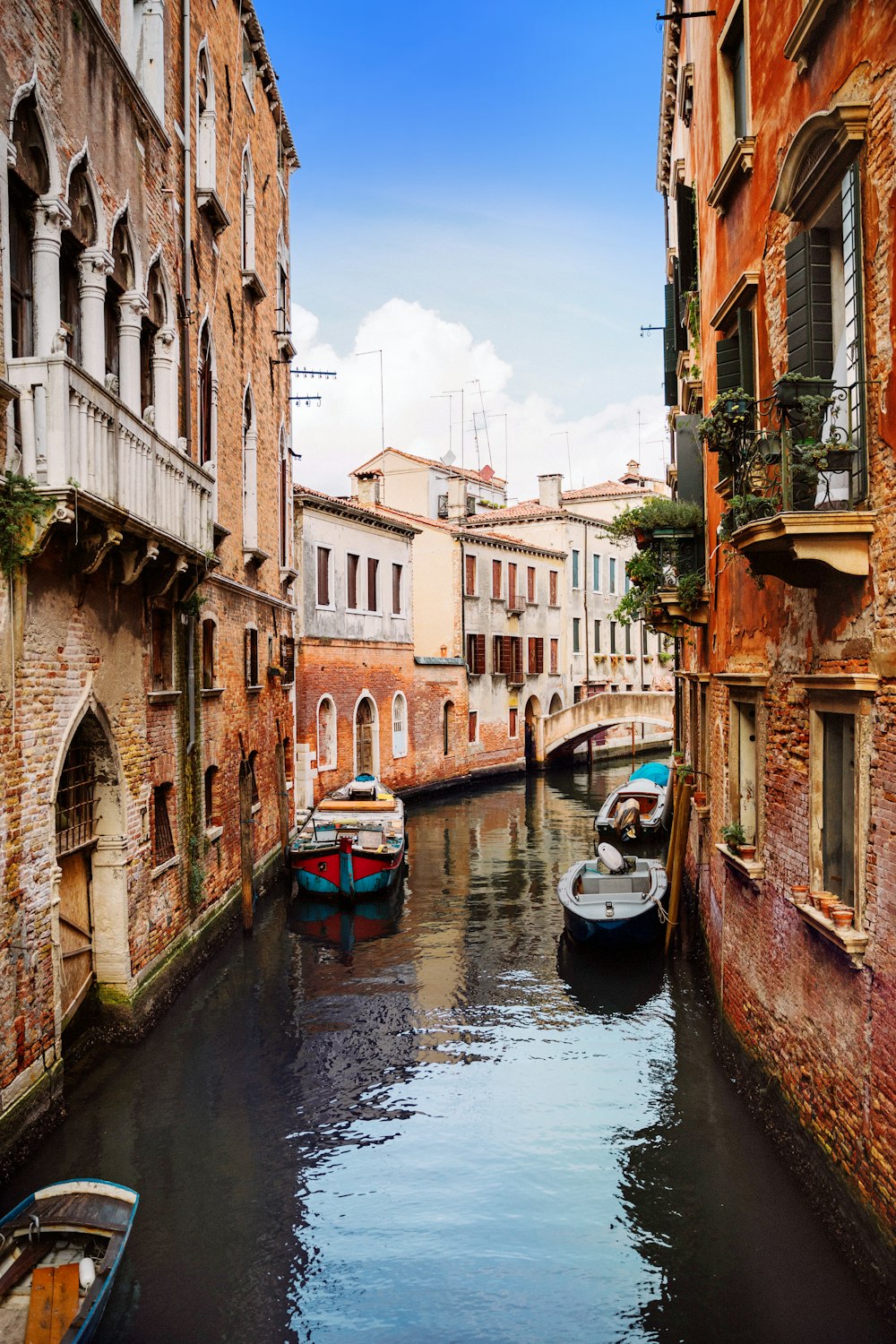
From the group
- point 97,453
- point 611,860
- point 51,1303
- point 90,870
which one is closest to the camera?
point 51,1303

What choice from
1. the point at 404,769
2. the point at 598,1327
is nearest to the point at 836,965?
the point at 598,1327

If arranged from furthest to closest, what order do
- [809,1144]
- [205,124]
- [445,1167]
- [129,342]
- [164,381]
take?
[205,124], [164,381], [129,342], [445,1167], [809,1144]

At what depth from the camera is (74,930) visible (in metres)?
8.05

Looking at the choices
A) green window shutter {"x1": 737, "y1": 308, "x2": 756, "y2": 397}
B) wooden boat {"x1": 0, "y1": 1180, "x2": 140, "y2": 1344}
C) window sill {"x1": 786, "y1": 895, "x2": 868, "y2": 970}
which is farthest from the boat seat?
green window shutter {"x1": 737, "y1": 308, "x2": 756, "y2": 397}

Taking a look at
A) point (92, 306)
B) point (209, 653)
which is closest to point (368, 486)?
point (209, 653)

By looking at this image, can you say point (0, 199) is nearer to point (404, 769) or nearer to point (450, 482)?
point (404, 769)

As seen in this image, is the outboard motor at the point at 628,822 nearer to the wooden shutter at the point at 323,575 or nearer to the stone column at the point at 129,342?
the wooden shutter at the point at 323,575

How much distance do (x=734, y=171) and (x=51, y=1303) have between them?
762 cm

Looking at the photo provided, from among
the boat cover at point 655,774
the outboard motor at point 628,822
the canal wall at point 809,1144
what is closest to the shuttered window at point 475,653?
the boat cover at point 655,774

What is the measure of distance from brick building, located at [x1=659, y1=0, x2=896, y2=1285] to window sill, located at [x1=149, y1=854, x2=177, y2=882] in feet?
15.7

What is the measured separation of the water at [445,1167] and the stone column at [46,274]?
16.7ft

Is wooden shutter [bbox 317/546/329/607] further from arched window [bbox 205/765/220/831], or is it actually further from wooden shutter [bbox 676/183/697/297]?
wooden shutter [bbox 676/183/697/297]

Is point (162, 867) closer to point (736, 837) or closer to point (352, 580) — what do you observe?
point (736, 837)

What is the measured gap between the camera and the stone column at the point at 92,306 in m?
7.73
